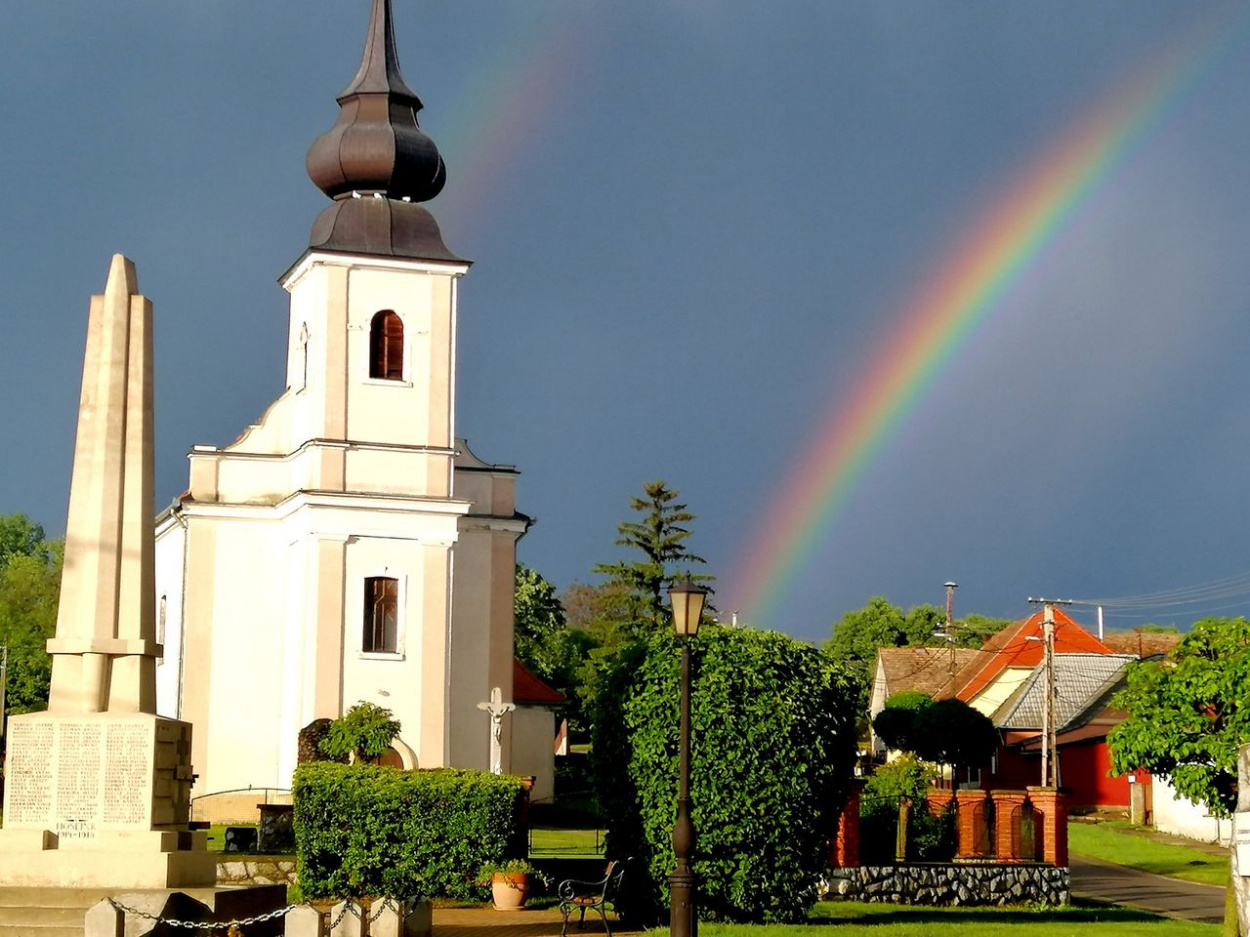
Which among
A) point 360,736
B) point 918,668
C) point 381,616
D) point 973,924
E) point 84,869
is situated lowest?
point 973,924

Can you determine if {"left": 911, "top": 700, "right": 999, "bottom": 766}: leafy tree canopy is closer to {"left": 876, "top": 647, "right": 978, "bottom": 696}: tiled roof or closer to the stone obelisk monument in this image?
the stone obelisk monument

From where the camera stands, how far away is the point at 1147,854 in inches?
1828

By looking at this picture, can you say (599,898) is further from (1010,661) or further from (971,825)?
(1010,661)

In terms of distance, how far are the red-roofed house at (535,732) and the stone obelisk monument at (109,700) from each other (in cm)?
3847

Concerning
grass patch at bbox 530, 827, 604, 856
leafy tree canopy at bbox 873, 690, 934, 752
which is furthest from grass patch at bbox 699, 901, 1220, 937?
leafy tree canopy at bbox 873, 690, 934, 752

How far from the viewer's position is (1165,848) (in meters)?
48.3

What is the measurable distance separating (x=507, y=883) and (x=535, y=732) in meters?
32.3

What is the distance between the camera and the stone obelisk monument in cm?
1966

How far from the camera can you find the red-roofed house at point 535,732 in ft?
194

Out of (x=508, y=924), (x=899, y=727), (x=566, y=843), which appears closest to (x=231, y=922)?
(x=508, y=924)

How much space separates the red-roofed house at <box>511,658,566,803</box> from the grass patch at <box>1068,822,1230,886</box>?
16581 mm

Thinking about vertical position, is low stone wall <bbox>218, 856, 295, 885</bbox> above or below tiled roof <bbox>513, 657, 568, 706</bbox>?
below

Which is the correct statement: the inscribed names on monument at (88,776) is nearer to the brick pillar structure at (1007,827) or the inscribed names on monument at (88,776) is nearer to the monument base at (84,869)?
the monument base at (84,869)

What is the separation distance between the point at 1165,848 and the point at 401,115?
27.3 metres
